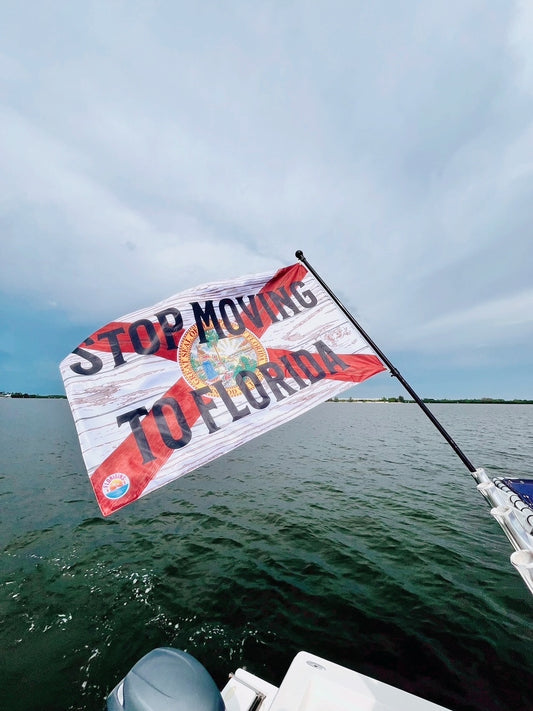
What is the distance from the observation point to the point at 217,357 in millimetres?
4832

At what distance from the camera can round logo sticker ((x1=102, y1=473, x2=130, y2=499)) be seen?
11.1 feet

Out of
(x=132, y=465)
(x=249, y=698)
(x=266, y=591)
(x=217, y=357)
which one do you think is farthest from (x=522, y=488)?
(x=266, y=591)

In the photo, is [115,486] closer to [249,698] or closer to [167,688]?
[167,688]

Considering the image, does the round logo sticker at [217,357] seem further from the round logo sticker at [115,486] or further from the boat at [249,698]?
the boat at [249,698]

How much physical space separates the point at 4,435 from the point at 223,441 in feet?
159

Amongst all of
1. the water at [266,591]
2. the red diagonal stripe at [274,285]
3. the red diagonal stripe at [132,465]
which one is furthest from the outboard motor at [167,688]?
the red diagonal stripe at [274,285]

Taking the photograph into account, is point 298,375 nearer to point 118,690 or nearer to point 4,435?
point 118,690

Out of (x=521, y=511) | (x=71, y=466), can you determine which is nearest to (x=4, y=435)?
(x=71, y=466)

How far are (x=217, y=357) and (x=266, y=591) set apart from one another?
663cm

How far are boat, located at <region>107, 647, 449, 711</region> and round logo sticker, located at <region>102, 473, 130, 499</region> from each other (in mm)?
1467

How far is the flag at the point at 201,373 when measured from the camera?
371 cm

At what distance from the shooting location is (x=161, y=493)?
15.8 m

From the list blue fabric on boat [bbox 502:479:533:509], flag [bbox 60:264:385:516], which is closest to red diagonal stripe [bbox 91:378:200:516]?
flag [bbox 60:264:385:516]

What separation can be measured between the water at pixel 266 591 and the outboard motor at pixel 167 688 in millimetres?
3461
